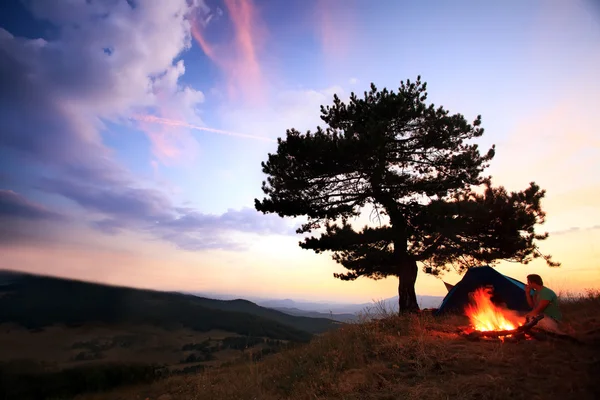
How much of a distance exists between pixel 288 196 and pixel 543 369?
38.8 ft

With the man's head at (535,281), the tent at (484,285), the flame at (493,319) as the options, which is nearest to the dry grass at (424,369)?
the flame at (493,319)

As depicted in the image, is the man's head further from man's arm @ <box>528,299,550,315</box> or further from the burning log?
the burning log

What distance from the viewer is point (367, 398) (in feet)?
16.4

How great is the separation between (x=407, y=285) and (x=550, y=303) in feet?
23.4

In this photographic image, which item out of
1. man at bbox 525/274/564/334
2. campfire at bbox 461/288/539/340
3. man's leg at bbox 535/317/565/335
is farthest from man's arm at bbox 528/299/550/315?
man's leg at bbox 535/317/565/335

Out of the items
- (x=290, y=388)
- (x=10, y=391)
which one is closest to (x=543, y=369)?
(x=290, y=388)

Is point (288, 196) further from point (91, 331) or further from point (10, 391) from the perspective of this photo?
point (10, 391)

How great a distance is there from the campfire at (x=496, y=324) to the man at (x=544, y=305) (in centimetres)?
33

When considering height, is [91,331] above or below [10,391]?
above

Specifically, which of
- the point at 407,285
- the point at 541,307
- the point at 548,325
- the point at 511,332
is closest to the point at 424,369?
the point at 511,332

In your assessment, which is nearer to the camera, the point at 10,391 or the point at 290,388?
the point at 290,388

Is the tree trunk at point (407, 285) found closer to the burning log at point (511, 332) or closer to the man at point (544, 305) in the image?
the man at point (544, 305)

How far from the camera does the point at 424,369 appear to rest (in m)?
5.59

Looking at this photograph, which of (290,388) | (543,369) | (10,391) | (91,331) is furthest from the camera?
(91,331)
